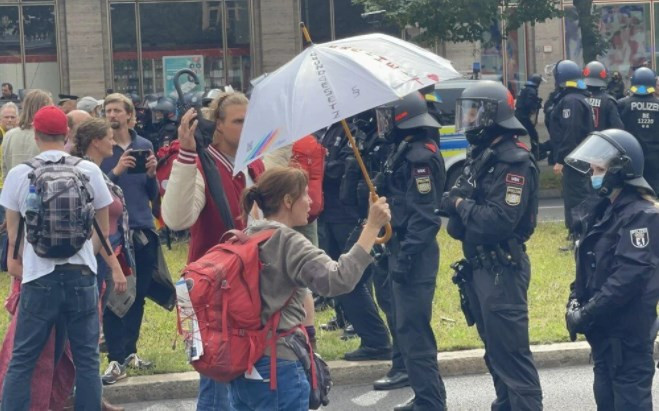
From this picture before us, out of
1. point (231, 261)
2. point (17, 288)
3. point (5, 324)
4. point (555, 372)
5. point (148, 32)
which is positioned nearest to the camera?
point (231, 261)

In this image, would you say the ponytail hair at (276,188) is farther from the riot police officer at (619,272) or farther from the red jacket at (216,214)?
the riot police officer at (619,272)

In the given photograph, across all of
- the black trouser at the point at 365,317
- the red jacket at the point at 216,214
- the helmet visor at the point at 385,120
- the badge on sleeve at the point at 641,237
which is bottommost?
the black trouser at the point at 365,317

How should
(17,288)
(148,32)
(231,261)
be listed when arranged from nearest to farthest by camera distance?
(231,261) → (17,288) → (148,32)

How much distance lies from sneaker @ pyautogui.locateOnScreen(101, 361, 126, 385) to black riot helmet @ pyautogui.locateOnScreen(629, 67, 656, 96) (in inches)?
306

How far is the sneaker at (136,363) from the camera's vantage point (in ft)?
28.7

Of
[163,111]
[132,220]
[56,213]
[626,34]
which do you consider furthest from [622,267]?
[626,34]

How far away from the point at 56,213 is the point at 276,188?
176cm

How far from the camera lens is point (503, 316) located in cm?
668

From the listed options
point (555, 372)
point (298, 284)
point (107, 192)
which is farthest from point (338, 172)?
point (298, 284)

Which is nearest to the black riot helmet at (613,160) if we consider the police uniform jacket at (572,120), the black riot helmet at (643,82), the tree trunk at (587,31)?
the police uniform jacket at (572,120)

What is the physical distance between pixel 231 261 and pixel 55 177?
1847 mm

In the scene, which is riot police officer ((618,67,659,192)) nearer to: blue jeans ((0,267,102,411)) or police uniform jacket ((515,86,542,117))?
police uniform jacket ((515,86,542,117))

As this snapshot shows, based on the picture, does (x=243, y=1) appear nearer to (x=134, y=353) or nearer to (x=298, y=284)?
(x=134, y=353)

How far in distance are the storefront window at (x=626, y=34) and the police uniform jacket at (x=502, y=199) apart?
77.3ft
